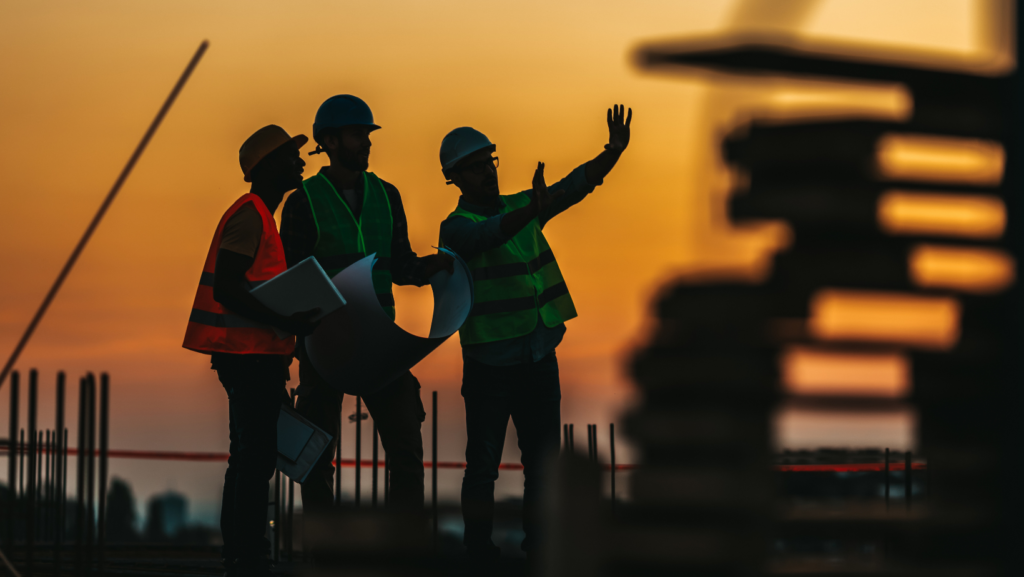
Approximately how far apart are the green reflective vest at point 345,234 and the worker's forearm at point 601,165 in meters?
1.18

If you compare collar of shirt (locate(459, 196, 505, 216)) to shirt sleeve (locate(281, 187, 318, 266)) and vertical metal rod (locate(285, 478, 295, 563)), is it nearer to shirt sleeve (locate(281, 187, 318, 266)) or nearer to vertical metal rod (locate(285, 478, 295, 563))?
shirt sleeve (locate(281, 187, 318, 266))

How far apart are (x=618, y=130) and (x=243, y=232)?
7.14 ft

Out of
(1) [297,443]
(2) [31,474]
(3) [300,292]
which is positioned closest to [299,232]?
(3) [300,292]

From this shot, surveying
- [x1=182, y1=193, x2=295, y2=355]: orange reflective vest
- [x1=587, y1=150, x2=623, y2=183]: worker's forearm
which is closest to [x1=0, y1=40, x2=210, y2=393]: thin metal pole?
[x1=182, y1=193, x2=295, y2=355]: orange reflective vest

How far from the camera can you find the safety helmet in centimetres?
590

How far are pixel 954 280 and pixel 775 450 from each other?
2.42 feet

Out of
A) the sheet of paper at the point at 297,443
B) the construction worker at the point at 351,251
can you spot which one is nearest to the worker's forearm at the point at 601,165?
the construction worker at the point at 351,251

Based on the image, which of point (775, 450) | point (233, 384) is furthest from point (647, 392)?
point (233, 384)

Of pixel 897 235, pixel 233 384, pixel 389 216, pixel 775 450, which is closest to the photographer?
pixel 775 450

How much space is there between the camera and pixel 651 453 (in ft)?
9.17

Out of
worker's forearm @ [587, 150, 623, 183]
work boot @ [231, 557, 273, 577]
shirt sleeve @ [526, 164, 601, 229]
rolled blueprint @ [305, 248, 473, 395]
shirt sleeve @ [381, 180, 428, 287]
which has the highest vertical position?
worker's forearm @ [587, 150, 623, 183]

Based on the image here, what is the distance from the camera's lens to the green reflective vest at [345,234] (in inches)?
223

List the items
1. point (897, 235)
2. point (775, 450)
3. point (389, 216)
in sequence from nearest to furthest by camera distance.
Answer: point (775, 450) → point (897, 235) → point (389, 216)

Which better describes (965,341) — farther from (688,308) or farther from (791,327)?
(688,308)
